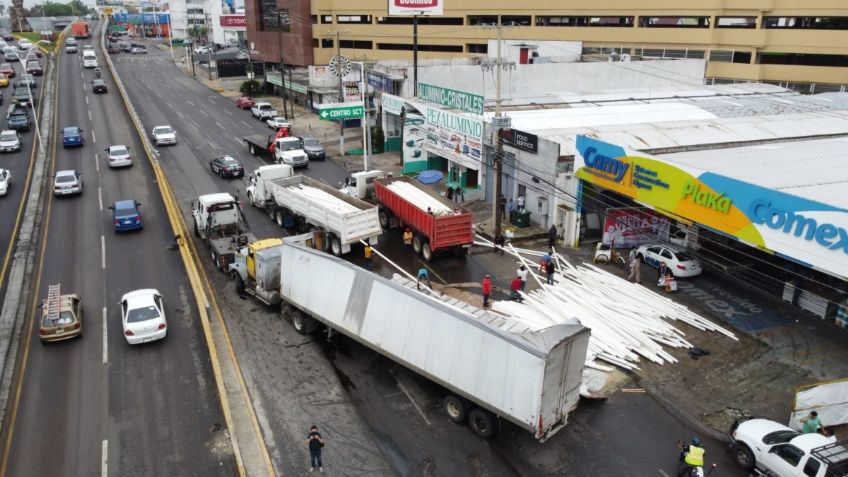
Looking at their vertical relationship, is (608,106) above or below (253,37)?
below

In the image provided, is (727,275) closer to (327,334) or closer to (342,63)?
(327,334)

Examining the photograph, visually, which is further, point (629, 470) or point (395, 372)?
point (395, 372)

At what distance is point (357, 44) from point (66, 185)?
58.0 metres

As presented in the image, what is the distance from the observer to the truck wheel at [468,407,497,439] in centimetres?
1636

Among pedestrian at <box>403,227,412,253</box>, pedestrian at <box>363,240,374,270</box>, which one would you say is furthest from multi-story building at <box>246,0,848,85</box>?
pedestrian at <box>363,240,374,270</box>

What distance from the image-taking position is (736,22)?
205ft

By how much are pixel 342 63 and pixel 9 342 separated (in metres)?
42.2

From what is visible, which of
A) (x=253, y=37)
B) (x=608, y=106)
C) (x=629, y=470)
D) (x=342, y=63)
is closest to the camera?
(x=629, y=470)

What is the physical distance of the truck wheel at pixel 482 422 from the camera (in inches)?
644

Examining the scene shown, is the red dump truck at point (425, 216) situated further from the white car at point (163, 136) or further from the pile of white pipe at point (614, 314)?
the white car at point (163, 136)

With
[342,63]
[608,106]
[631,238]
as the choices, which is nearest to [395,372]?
[631,238]

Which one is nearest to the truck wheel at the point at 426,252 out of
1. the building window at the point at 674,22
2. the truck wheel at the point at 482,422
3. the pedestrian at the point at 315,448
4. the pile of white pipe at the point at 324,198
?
the pile of white pipe at the point at 324,198

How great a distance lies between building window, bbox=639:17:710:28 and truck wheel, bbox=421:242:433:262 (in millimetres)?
50227

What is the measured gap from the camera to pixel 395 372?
782 inches
